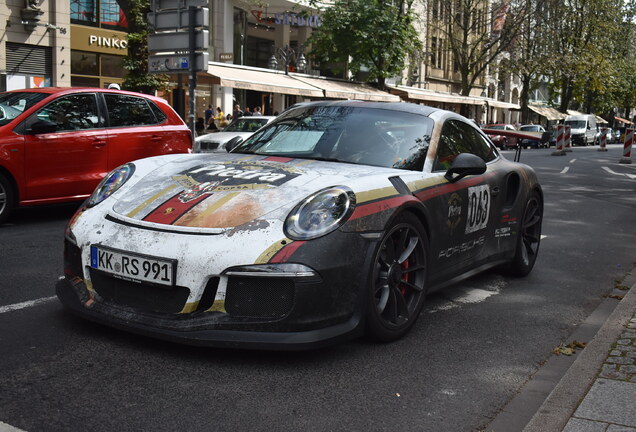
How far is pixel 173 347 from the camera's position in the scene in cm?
377

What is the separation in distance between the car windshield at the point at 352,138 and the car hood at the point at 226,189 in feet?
0.69

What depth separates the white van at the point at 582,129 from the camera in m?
54.1

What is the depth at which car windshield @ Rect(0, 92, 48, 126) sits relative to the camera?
26.3 ft

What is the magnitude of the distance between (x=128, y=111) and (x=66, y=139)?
1.11 metres

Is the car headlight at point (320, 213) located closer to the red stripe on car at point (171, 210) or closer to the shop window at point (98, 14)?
the red stripe on car at point (171, 210)

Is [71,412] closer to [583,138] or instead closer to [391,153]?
[391,153]

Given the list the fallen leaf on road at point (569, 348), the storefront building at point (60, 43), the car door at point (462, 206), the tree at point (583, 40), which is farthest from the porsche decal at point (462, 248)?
the tree at point (583, 40)

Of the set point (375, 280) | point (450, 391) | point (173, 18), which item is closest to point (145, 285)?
point (375, 280)

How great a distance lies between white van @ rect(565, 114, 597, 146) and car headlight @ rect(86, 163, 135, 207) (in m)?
53.6

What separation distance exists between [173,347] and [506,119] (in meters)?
74.3

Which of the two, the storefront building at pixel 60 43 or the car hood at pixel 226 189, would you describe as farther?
the storefront building at pixel 60 43

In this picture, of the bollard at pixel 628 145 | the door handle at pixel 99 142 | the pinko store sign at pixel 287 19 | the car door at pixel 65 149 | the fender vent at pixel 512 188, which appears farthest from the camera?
the pinko store sign at pixel 287 19

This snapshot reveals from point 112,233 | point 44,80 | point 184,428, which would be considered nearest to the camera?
point 184,428

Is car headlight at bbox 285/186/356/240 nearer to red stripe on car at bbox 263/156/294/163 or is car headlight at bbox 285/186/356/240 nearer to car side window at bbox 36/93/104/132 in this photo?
red stripe on car at bbox 263/156/294/163
